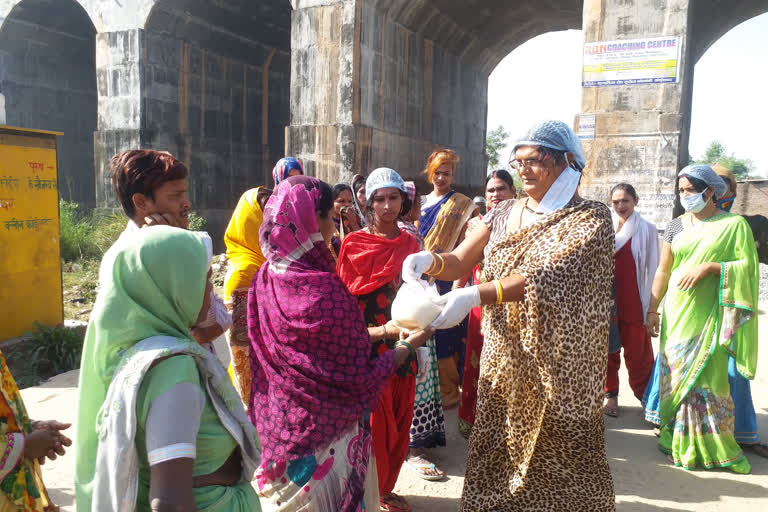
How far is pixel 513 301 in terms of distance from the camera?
211 centimetres

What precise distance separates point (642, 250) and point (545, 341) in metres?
2.56

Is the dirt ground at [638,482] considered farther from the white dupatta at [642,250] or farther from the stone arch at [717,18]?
the stone arch at [717,18]

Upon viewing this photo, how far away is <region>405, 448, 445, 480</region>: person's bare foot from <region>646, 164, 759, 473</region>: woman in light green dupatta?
1435mm

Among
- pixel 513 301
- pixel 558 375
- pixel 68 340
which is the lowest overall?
pixel 68 340

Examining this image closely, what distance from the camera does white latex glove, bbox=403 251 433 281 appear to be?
215 cm

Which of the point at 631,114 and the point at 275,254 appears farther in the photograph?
the point at 631,114

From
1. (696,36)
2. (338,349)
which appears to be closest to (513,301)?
(338,349)

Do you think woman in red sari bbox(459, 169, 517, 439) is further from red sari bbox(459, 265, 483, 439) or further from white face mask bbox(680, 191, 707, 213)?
white face mask bbox(680, 191, 707, 213)

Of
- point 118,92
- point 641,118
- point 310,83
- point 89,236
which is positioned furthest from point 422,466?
point 118,92

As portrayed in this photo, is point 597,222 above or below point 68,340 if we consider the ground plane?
above

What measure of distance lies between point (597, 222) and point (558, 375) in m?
0.58

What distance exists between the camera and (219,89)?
12398mm

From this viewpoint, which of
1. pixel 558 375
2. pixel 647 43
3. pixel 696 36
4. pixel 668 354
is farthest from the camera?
pixel 696 36

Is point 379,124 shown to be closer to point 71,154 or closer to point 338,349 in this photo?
point 338,349
